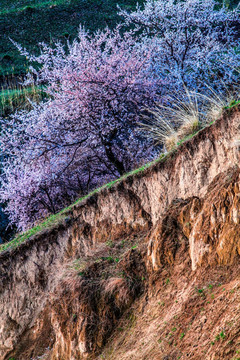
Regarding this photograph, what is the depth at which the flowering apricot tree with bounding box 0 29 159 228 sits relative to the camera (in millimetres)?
12078

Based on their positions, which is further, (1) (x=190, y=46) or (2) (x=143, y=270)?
(1) (x=190, y=46)

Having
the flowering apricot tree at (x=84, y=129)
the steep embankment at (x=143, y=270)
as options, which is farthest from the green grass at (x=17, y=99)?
the steep embankment at (x=143, y=270)

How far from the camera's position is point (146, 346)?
5.46 m

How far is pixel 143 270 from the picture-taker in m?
6.82

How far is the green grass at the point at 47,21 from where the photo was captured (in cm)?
3797

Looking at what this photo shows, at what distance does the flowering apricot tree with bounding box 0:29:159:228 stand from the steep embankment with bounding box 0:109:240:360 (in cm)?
348

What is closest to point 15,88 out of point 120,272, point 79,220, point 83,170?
point 83,170

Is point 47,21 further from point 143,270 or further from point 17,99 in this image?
point 143,270

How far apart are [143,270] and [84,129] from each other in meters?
6.52

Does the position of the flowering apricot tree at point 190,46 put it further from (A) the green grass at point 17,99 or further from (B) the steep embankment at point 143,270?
(A) the green grass at point 17,99

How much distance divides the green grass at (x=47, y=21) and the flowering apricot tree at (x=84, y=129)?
23.7 m

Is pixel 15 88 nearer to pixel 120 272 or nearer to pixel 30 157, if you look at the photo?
pixel 30 157

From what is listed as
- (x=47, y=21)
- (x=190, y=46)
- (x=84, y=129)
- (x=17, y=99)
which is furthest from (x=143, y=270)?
(x=47, y=21)

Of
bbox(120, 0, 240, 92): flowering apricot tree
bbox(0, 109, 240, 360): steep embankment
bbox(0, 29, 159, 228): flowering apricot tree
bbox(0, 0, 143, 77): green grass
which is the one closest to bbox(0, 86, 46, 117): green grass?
bbox(0, 0, 143, 77): green grass
